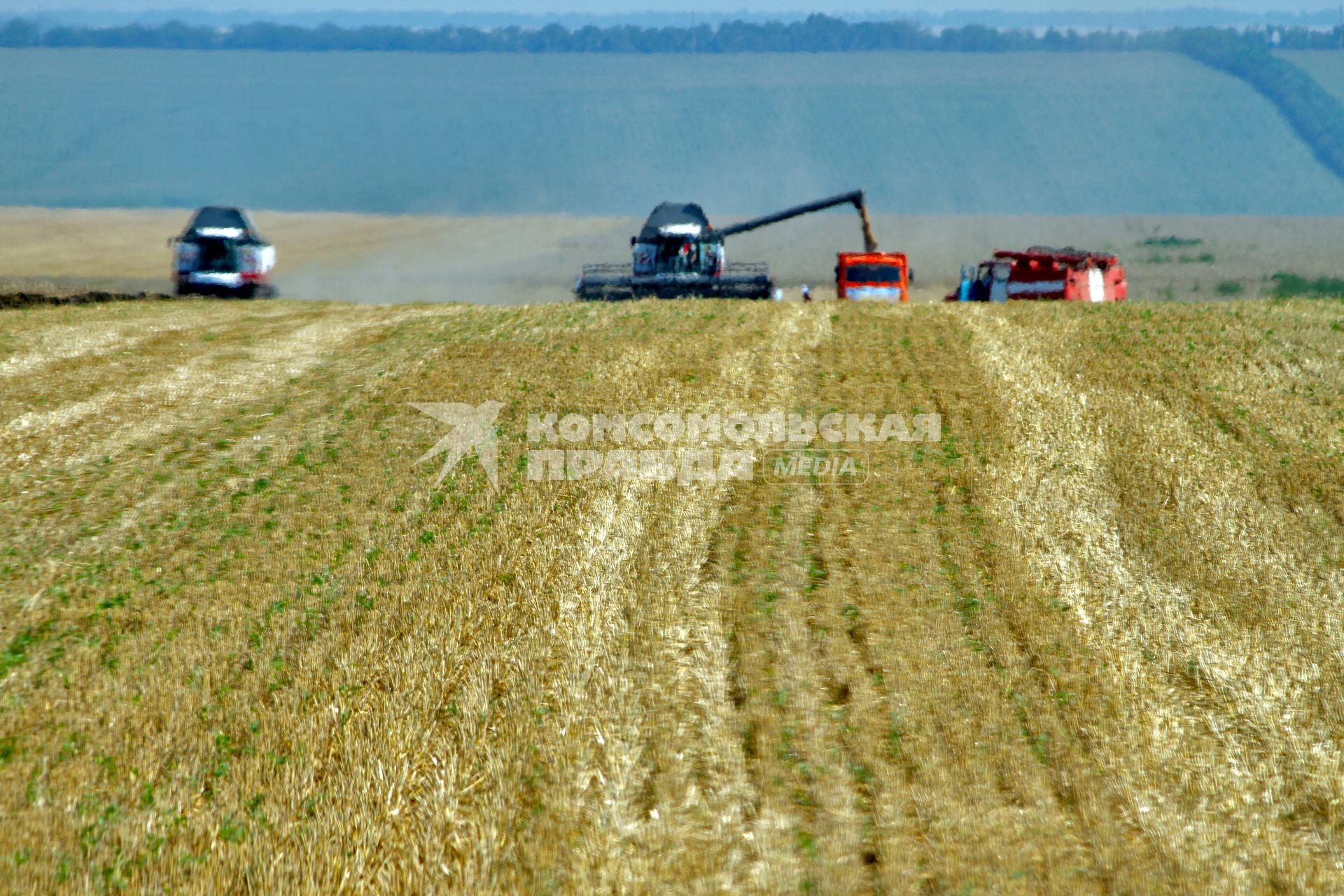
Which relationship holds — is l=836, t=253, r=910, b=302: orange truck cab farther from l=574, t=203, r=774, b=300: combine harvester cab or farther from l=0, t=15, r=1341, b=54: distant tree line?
l=0, t=15, r=1341, b=54: distant tree line

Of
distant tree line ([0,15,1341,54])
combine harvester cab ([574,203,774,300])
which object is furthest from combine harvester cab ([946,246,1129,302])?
distant tree line ([0,15,1341,54])

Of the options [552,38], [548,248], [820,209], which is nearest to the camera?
[820,209]

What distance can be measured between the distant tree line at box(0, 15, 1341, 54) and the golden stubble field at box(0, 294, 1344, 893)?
123 metres

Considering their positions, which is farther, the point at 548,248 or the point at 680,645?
the point at 548,248

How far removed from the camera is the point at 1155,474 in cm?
1528

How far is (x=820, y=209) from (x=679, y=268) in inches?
260

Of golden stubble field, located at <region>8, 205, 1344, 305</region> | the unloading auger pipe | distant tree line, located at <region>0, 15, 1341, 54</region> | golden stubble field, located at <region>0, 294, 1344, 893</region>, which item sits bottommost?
golden stubble field, located at <region>0, 294, 1344, 893</region>

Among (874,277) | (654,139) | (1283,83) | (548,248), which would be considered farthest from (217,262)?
(1283,83)

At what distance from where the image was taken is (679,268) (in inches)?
1297

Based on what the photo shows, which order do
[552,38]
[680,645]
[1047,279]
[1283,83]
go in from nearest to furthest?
1. [680,645]
2. [1047,279]
3. [1283,83]
4. [552,38]

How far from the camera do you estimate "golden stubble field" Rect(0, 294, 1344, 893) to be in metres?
7.78

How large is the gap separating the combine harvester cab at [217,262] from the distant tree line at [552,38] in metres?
106

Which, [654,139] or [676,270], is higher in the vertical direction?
[654,139]

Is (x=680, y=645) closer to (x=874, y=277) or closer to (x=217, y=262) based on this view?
(x=874, y=277)
